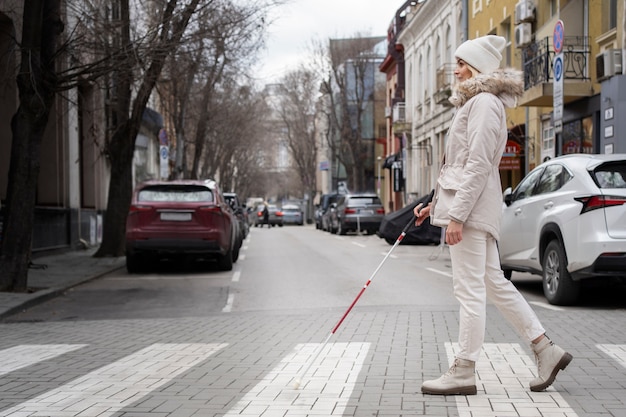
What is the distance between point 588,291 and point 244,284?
543cm

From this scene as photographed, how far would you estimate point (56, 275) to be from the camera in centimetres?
1498

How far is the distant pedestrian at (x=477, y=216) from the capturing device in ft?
15.8


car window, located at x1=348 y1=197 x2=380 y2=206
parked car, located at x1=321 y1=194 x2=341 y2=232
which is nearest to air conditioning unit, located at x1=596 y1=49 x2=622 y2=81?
car window, located at x1=348 y1=197 x2=380 y2=206

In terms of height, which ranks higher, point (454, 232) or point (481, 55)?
point (481, 55)

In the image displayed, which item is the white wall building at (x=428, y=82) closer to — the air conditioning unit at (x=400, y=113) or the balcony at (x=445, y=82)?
the balcony at (x=445, y=82)

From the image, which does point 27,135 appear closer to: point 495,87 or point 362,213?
point 495,87

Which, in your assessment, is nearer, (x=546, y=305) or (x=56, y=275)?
(x=546, y=305)

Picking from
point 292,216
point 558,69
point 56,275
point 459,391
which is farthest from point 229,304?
point 292,216

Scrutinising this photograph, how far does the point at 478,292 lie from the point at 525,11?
65.5 ft

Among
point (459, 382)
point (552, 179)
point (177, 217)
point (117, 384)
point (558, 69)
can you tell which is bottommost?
point (117, 384)

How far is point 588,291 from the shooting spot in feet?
36.4

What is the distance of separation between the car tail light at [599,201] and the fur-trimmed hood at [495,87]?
4.36 metres

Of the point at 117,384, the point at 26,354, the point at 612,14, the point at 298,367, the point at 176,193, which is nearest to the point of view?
the point at 117,384

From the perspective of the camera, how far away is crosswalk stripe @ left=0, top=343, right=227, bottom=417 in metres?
4.84
